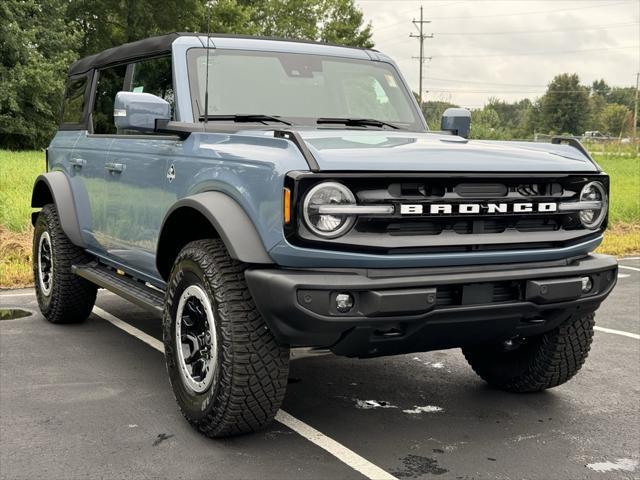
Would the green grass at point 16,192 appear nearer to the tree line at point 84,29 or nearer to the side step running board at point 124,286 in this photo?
the side step running board at point 124,286

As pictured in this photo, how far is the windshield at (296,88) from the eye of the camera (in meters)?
4.64

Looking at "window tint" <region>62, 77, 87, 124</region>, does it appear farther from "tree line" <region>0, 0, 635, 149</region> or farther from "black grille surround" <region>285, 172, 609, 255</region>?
"tree line" <region>0, 0, 635, 149</region>

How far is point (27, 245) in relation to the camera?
977 centimetres

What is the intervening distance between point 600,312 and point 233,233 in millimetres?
4691

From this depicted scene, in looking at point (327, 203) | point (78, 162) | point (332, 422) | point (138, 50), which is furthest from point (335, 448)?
point (78, 162)

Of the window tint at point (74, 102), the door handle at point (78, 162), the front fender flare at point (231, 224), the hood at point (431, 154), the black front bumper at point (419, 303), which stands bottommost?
the black front bumper at point (419, 303)

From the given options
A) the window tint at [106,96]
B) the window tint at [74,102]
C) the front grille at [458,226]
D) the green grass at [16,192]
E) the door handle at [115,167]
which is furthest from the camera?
the green grass at [16,192]

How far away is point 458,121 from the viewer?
546cm

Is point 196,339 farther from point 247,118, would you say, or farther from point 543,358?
point 543,358

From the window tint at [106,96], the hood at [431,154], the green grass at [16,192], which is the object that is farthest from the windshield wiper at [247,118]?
the green grass at [16,192]

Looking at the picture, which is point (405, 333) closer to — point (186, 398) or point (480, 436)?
point (480, 436)

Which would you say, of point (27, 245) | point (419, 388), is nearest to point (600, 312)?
point (419, 388)

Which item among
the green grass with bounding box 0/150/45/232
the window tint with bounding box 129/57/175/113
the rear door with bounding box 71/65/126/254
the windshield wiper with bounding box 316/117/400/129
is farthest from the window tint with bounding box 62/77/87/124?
the green grass with bounding box 0/150/45/232

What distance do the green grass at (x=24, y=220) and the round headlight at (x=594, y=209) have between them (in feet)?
8.13
